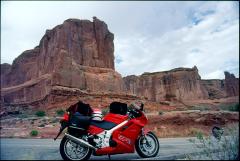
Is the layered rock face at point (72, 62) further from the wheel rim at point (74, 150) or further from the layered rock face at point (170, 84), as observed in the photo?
the wheel rim at point (74, 150)

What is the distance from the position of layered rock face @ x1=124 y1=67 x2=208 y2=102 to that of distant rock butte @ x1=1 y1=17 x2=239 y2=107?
17.2ft

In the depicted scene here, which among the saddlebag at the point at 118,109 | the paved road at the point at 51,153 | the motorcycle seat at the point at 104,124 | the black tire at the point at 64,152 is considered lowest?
the paved road at the point at 51,153

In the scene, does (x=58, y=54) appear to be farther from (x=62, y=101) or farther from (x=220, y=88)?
(x=220, y=88)

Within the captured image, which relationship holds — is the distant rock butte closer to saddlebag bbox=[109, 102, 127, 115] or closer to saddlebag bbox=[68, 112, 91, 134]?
saddlebag bbox=[109, 102, 127, 115]

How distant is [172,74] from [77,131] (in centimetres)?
12440

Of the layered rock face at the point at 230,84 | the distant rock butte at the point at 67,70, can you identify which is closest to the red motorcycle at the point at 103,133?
the distant rock butte at the point at 67,70

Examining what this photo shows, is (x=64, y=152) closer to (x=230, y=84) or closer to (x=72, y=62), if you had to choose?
(x=72, y=62)

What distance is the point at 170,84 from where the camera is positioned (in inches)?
4998

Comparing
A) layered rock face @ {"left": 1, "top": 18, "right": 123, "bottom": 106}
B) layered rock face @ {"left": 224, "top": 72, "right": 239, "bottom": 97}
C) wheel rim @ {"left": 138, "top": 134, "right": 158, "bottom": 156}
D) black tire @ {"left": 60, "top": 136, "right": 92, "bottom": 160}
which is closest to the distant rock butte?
layered rock face @ {"left": 1, "top": 18, "right": 123, "bottom": 106}

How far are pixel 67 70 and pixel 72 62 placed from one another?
151 inches

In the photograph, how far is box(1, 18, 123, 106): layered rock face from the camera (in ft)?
234

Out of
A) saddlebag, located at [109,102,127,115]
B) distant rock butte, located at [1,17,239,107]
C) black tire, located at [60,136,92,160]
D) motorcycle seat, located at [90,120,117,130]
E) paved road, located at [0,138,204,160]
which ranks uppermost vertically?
distant rock butte, located at [1,17,239,107]

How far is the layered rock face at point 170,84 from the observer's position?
12588 cm

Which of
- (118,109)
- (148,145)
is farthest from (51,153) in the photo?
(148,145)
